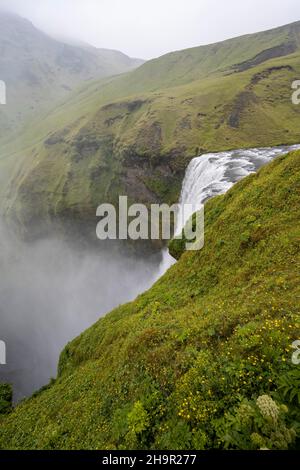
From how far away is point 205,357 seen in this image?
395 inches

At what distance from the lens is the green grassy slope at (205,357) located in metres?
7.83

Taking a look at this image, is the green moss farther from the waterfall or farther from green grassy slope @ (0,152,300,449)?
the waterfall

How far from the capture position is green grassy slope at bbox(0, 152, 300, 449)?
7832 mm

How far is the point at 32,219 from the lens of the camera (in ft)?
407

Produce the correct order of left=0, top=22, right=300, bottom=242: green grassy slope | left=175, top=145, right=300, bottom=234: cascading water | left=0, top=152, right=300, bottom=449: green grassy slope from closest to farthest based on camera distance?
left=0, top=152, right=300, bottom=449: green grassy slope
left=175, top=145, right=300, bottom=234: cascading water
left=0, top=22, right=300, bottom=242: green grassy slope

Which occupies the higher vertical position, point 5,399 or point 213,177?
point 213,177

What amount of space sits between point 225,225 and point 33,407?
16.7 metres

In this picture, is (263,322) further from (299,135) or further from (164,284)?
(299,135)
